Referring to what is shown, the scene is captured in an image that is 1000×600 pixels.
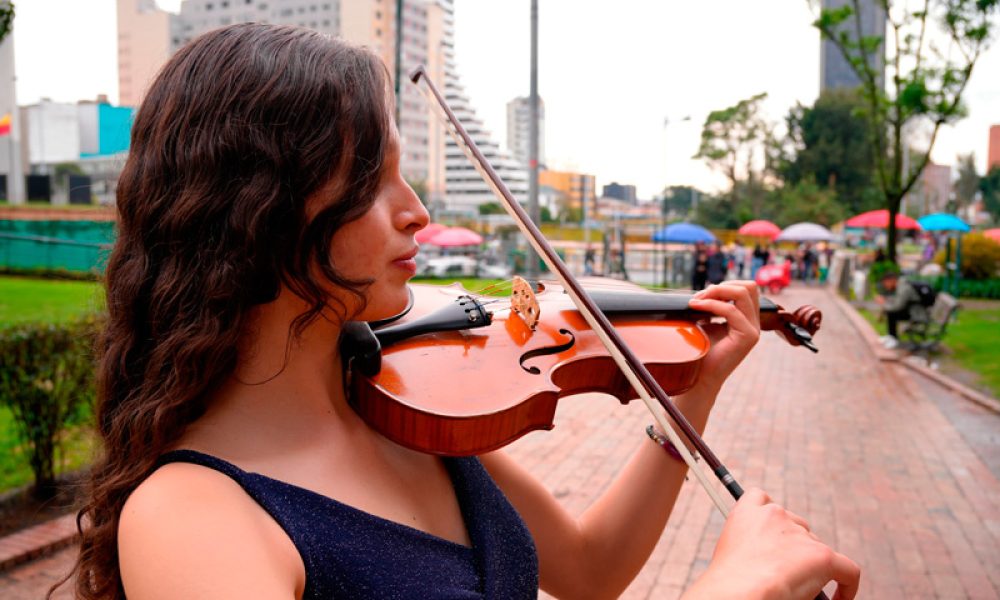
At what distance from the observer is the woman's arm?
140 cm

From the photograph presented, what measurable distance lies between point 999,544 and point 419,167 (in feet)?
240

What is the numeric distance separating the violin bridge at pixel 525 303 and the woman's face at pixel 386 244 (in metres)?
0.63

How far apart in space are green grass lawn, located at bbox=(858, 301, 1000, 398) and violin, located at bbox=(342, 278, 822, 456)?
7757mm

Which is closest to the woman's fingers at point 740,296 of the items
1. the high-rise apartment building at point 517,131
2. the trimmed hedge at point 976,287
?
the trimmed hedge at point 976,287

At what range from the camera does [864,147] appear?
5672 cm

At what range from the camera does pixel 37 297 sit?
45.1 ft

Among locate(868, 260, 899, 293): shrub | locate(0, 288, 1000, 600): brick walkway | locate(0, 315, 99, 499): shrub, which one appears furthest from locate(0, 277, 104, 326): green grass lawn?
locate(868, 260, 899, 293): shrub

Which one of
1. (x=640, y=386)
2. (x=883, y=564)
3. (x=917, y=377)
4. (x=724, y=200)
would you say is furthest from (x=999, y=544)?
(x=724, y=200)

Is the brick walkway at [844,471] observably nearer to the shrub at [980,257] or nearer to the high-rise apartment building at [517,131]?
the shrub at [980,257]

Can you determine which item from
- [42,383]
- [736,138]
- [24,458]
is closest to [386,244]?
[42,383]

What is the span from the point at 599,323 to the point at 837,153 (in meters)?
60.4

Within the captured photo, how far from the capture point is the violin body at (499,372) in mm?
1187

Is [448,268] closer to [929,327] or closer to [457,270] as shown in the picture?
[457,270]

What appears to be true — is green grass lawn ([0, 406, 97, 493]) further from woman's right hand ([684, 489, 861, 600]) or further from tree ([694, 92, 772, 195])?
tree ([694, 92, 772, 195])
